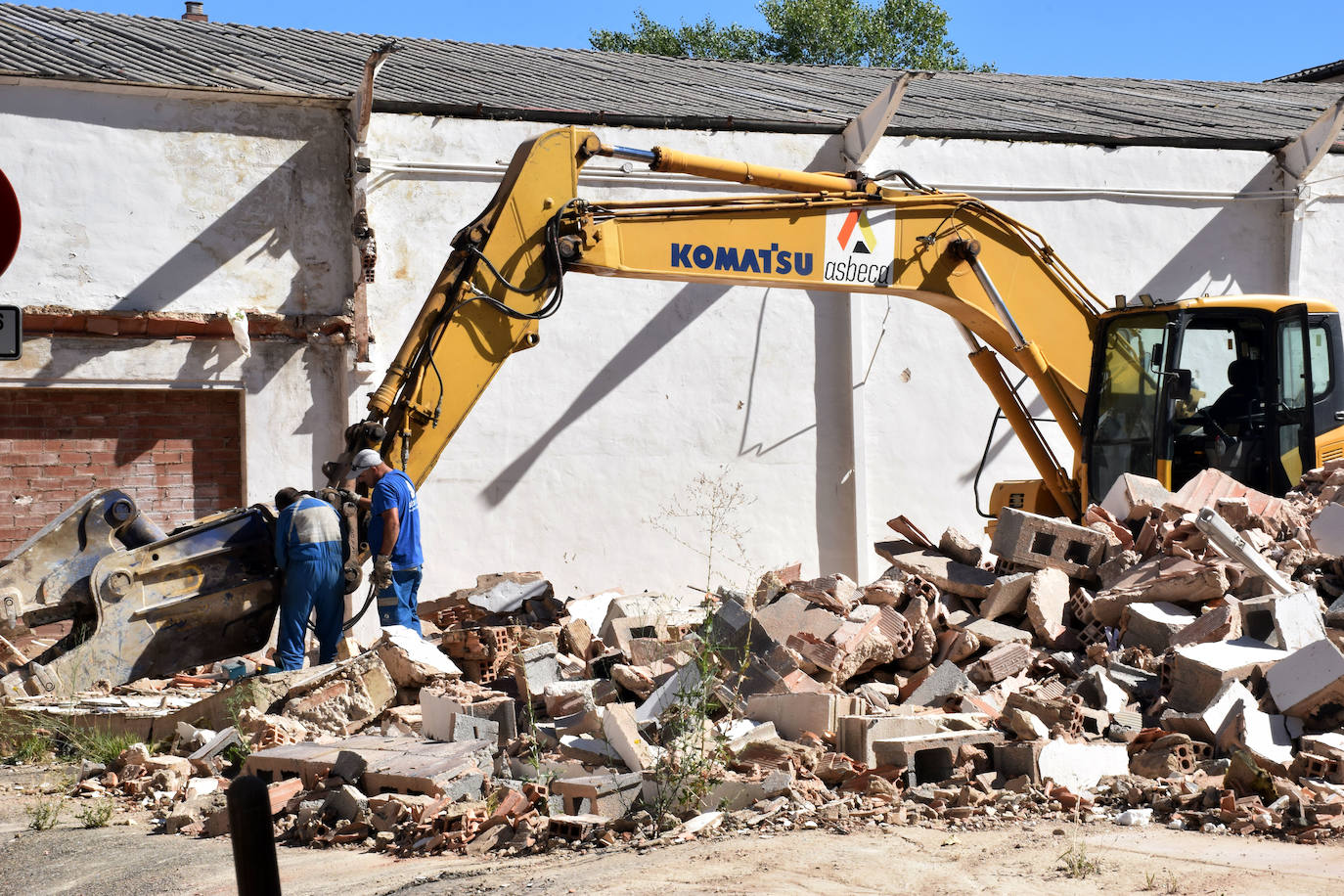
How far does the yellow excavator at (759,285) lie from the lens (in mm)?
8266

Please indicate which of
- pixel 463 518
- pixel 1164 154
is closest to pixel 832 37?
pixel 1164 154

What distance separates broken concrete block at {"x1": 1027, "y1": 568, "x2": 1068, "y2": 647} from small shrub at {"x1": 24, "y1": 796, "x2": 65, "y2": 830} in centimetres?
529

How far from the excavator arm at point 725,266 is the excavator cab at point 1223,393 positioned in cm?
51

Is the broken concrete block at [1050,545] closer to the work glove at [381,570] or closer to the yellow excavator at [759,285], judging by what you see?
the yellow excavator at [759,285]

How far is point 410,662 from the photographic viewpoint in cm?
807

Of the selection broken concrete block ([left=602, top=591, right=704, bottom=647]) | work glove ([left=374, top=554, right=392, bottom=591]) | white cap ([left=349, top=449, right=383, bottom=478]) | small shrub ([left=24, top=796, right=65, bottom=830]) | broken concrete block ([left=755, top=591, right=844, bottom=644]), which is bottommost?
small shrub ([left=24, top=796, right=65, bottom=830])

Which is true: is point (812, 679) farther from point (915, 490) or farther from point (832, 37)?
point (832, 37)

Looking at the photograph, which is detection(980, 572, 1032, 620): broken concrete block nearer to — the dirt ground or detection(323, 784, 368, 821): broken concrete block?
the dirt ground

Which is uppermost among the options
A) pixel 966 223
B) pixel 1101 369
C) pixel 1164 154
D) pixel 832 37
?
pixel 832 37

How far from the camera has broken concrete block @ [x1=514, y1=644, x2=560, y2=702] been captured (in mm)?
8008

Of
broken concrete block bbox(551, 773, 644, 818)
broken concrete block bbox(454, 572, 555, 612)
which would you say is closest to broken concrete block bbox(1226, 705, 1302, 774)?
broken concrete block bbox(551, 773, 644, 818)

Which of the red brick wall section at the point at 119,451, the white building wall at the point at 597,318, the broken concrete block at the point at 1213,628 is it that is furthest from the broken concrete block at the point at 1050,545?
the red brick wall section at the point at 119,451

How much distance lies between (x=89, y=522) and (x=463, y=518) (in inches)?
188

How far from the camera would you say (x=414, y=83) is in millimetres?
13805
